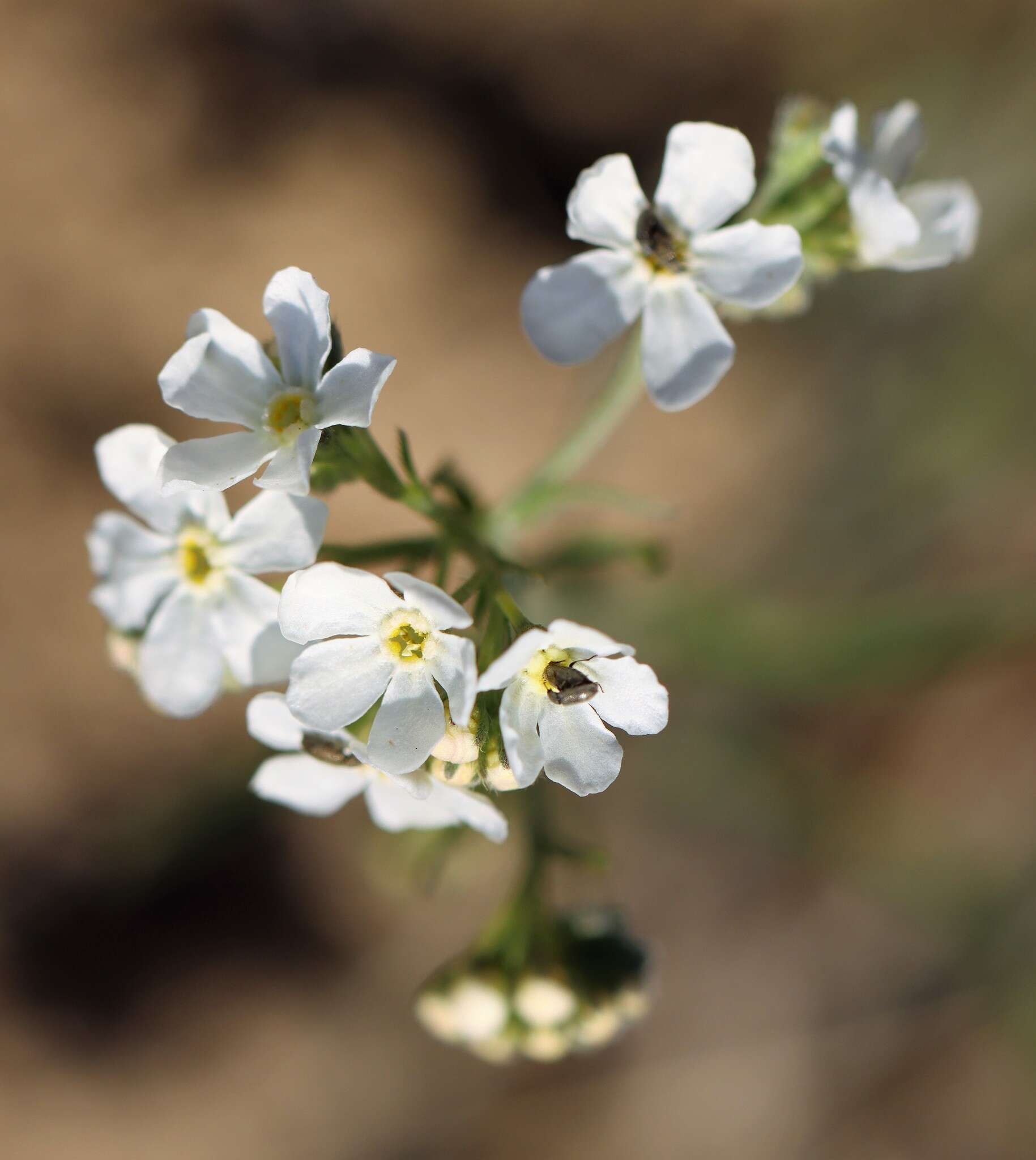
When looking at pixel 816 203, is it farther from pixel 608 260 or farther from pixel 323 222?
pixel 323 222

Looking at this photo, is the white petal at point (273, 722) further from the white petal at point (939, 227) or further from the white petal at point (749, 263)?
the white petal at point (939, 227)

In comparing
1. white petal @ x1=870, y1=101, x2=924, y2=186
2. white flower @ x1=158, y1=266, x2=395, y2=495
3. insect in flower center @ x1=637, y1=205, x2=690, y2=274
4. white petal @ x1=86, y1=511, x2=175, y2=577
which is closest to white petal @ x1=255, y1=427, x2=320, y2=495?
white flower @ x1=158, y1=266, x2=395, y2=495

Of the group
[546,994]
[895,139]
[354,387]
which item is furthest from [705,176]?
[546,994]

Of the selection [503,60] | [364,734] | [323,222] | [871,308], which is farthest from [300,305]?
[871,308]

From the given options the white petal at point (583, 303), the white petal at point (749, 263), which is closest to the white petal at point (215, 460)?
the white petal at point (583, 303)

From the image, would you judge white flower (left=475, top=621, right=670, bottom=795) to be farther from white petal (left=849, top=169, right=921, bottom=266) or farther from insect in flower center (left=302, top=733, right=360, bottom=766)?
white petal (left=849, top=169, right=921, bottom=266)

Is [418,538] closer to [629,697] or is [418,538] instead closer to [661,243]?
[629,697]
